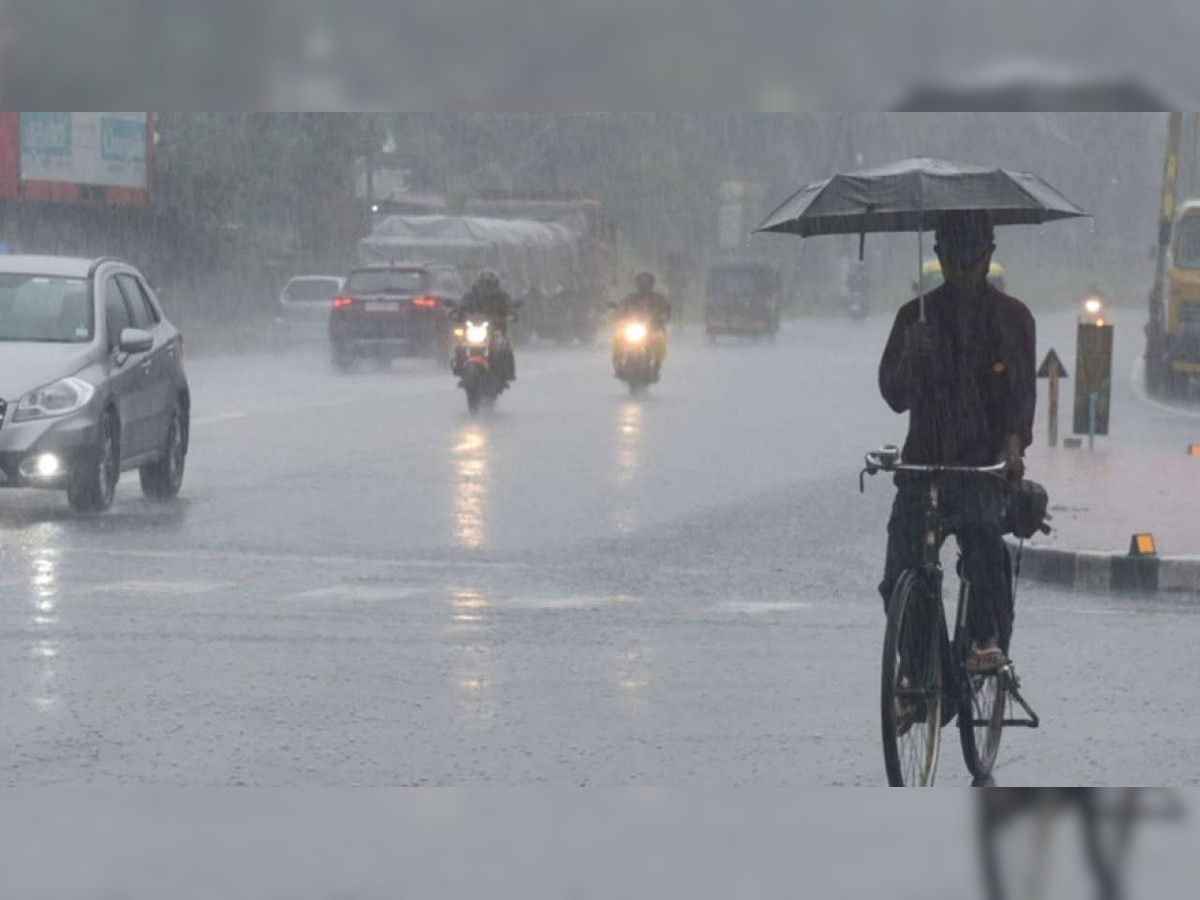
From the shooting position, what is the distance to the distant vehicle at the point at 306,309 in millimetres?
47500

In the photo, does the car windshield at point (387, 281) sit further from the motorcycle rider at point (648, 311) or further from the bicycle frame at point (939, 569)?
the bicycle frame at point (939, 569)

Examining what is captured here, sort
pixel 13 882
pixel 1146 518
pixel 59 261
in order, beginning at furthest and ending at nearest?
pixel 59 261 → pixel 1146 518 → pixel 13 882

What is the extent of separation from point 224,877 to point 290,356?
38920 mm

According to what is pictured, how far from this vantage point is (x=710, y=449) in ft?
74.8

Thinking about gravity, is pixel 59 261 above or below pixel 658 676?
above

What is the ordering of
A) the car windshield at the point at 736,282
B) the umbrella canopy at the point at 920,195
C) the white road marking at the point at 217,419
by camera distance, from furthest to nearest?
the car windshield at the point at 736,282
the white road marking at the point at 217,419
the umbrella canopy at the point at 920,195

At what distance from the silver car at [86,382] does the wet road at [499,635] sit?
1.09 feet

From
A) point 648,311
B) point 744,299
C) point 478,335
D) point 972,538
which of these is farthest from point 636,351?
point 744,299

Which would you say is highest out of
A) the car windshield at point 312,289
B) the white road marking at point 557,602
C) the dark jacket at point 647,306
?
the dark jacket at point 647,306

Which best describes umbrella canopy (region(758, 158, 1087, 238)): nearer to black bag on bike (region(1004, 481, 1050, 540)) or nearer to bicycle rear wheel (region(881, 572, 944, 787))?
black bag on bike (region(1004, 481, 1050, 540))

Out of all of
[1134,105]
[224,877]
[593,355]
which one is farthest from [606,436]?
[593,355]

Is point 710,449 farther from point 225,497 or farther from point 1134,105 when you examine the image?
point 1134,105

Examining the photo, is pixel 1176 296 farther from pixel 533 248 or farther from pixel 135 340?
pixel 135 340

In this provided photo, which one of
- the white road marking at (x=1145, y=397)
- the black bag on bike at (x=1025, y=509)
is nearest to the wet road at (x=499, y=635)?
the black bag on bike at (x=1025, y=509)
